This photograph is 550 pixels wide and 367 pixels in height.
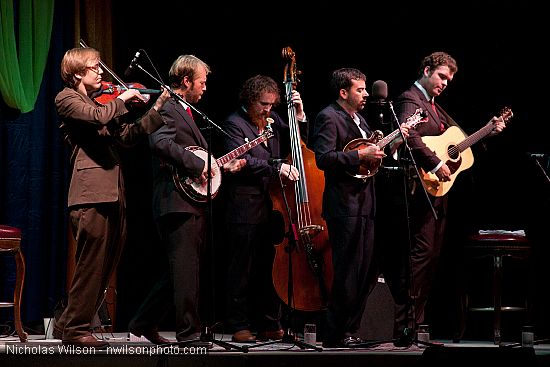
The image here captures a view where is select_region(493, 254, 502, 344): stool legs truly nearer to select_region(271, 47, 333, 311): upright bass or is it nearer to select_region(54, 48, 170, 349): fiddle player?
select_region(271, 47, 333, 311): upright bass

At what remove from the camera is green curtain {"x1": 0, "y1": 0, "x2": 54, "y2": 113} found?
6.42 metres

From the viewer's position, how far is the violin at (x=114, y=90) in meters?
5.00

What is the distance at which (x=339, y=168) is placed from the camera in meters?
5.22

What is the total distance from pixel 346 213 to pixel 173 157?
1122 millimetres

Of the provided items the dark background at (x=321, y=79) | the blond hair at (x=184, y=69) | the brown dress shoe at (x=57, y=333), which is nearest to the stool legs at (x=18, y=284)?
the brown dress shoe at (x=57, y=333)

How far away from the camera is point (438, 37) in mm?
7133

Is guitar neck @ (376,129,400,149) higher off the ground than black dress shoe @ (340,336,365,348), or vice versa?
guitar neck @ (376,129,400,149)

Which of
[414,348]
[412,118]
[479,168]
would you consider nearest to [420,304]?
[414,348]

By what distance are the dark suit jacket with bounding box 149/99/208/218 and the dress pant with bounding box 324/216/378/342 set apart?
0.87 meters

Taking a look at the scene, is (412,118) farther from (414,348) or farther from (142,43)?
(142,43)

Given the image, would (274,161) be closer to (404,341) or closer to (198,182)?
(198,182)

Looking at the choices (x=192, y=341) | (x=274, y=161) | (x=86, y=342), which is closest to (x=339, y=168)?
(x=274, y=161)

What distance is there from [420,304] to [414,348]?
1.93ft

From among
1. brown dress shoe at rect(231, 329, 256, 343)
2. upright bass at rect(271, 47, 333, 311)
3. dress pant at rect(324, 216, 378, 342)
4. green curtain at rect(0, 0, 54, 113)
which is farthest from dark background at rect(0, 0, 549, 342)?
dress pant at rect(324, 216, 378, 342)
